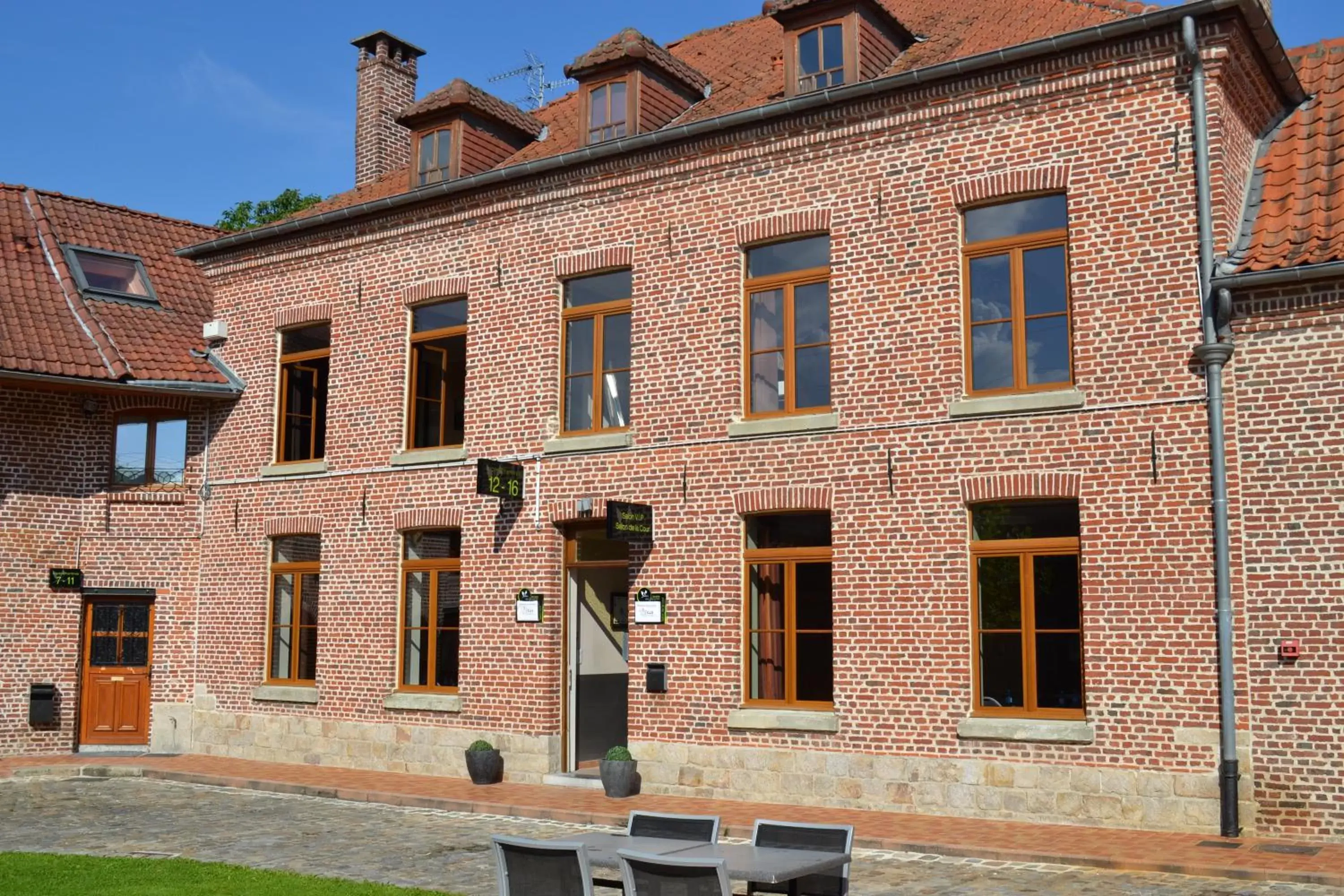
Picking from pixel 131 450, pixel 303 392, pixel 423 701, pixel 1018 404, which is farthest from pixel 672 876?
pixel 131 450

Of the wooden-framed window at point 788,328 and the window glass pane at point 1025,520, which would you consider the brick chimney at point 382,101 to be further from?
the window glass pane at point 1025,520

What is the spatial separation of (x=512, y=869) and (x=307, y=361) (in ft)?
40.7

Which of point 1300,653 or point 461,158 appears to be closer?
point 1300,653

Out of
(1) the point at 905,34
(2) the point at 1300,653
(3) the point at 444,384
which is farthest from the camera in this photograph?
(3) the point at 444,384

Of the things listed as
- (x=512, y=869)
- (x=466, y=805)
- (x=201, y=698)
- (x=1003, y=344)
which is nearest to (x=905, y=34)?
(x=1003, y=344)

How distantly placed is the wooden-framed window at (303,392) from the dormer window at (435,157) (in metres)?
2.42

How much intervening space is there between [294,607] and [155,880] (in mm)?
8698

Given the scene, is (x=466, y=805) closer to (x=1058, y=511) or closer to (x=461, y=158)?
(x=1058, y=511)

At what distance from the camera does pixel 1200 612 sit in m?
10.9

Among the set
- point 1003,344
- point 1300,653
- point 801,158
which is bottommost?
point 1300,653

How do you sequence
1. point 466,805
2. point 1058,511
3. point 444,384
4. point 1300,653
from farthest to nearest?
point 444,384, point 466,805, point 1058,511, point 1300,653

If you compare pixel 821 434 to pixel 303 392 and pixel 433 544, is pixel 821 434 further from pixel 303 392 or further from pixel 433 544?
pixel 303 392

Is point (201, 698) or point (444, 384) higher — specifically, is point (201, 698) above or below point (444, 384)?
below

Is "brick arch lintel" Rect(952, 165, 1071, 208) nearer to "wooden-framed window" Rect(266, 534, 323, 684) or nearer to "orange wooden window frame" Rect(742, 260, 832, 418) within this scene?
"orange wooden window frame" Rect(742, 260, 832, 418)
